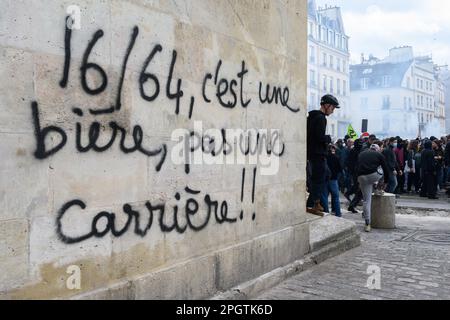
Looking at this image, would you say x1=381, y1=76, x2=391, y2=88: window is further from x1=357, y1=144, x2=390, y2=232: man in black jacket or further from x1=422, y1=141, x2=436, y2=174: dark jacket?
x1=357, y1=144, x2=390, y2=232: man in black jacket

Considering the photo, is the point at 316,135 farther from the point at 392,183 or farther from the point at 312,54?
the point at 312,54

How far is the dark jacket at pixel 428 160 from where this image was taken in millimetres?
14355

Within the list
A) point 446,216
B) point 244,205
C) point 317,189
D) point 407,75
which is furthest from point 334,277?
point 407,75

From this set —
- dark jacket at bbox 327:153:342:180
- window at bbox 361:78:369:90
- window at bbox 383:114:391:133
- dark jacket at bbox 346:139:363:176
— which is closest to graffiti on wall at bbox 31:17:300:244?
dark jacket at bbox 327:153:342:180

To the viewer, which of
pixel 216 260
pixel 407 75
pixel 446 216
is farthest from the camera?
pixel 407 75

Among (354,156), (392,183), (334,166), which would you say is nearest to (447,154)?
(392,183)

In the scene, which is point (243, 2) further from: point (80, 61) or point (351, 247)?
point (351, 247)

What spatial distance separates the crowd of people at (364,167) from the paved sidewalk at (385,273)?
993mm

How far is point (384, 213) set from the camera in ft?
29.3

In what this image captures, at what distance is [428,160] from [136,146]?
12954mm

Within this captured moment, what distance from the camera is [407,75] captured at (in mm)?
69875

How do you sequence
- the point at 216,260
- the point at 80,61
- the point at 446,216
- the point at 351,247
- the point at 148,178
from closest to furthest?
the point at 80,61 → the point at 148,178 → the point at 216,260 → the point at 351,247 → the point at 446,216
